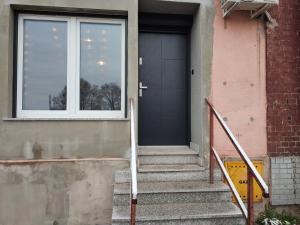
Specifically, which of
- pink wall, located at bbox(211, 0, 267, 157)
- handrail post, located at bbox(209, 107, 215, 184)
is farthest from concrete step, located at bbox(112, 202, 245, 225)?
pink wall, located at bbox(211, 0, 267, 157)

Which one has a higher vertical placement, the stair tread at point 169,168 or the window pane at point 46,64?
the window pane at point 46,64

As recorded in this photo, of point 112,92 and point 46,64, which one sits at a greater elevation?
point 46,64

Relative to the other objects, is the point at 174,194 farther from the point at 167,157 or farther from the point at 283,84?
the point at 283,84


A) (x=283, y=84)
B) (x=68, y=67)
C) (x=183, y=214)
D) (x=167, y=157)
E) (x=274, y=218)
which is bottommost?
(x=274, y=218)

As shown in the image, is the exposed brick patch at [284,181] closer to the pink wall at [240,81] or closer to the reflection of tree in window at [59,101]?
the pink wall at [240,81]

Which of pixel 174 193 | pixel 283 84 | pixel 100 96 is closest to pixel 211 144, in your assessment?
pixel 174 193

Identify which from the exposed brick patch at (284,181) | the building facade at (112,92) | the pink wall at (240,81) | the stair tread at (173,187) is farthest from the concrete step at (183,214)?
the exposed brick patch at (284,181)

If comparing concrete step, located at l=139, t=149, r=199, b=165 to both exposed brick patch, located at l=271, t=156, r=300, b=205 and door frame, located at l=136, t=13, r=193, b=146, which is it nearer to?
door frame, located at l=136, t=13, r=193, b=146

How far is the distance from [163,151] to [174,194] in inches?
42.6

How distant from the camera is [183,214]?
3.27 metres

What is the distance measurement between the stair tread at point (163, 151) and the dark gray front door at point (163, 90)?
196 mm

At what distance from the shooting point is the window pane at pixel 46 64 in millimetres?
4328

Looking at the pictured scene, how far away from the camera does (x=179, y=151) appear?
4.57 meters

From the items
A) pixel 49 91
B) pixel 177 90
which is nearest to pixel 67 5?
pixel 49 91
